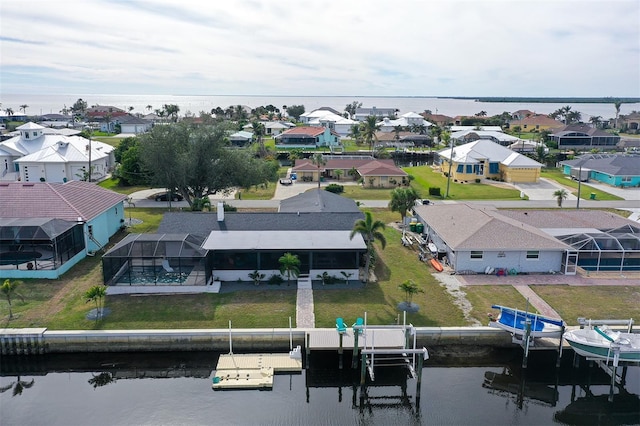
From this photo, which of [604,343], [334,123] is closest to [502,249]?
[604,343]

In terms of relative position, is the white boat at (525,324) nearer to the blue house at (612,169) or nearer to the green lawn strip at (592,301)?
the green lawn strip at (592,301)

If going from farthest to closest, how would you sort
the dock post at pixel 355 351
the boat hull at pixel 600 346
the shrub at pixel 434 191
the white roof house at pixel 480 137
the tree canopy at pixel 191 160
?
the white roof house at pixel 480 137 → the shrub at pixel 434 191 → the tree canopy at pixel 191 160 → the dock post at pixel 355 351 → the boat hull at pixel 600 346

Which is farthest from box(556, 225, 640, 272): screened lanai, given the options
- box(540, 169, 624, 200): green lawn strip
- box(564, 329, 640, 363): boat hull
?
box(540, 169, 624, 200): green lawn strip

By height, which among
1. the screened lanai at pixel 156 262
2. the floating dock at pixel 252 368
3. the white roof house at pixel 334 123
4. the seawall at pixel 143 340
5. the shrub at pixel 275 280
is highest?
the white roof house at pixel 334 123

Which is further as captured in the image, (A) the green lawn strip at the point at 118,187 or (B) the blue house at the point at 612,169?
(B) the blue house at the point at 612,169

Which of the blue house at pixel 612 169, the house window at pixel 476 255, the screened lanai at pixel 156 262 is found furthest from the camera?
the blue house at pixel 612 169

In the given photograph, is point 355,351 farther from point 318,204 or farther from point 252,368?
point 318,204

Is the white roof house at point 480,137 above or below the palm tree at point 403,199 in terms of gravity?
above

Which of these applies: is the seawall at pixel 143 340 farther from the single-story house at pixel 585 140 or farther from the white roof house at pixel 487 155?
the single-story house at pixel 585 140

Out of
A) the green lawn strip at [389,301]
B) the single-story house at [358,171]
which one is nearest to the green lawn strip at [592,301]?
the green lawn strip at [389,301]
